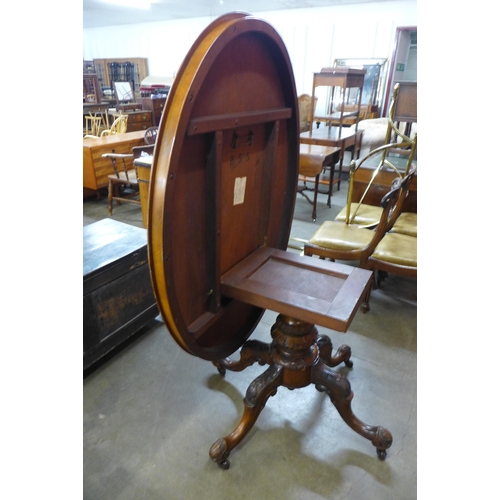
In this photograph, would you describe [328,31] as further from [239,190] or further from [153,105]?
[239,190]

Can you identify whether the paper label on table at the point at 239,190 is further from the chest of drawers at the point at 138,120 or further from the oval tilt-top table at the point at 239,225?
the chest of drawers at the point at 138,120

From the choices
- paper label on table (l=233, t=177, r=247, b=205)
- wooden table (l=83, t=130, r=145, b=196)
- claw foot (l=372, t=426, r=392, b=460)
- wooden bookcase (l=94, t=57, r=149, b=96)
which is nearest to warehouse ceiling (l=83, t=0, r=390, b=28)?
wooden bookcase (l=94, t=57, r=149, b=96)


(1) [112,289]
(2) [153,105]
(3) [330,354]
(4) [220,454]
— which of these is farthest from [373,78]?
(4) [220,454]

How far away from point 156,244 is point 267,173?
54 cm

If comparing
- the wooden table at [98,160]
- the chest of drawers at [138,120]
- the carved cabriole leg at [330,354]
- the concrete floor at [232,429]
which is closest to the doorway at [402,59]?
the chest of drawers at [138,120]

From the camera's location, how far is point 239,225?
1252mm

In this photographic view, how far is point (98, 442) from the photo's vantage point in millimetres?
1482

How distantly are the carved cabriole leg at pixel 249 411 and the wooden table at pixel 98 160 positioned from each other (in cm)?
348

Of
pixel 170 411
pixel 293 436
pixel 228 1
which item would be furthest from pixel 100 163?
pixel 228 1

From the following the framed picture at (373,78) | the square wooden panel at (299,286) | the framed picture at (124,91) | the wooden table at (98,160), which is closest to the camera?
the square wooden panel at (299,286)

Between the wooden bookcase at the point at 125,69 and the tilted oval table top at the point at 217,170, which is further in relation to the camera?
the wooden bookcase at the point at 125,69

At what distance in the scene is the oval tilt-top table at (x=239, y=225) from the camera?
A: 34.4 inches

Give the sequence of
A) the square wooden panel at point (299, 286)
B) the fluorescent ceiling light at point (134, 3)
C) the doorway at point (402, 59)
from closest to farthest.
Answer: the square wooden panel at point (299, 286), the doorway at point (402, 59), the fluorescent ceiling light at point (134, 3)

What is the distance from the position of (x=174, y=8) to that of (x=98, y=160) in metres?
5.05
